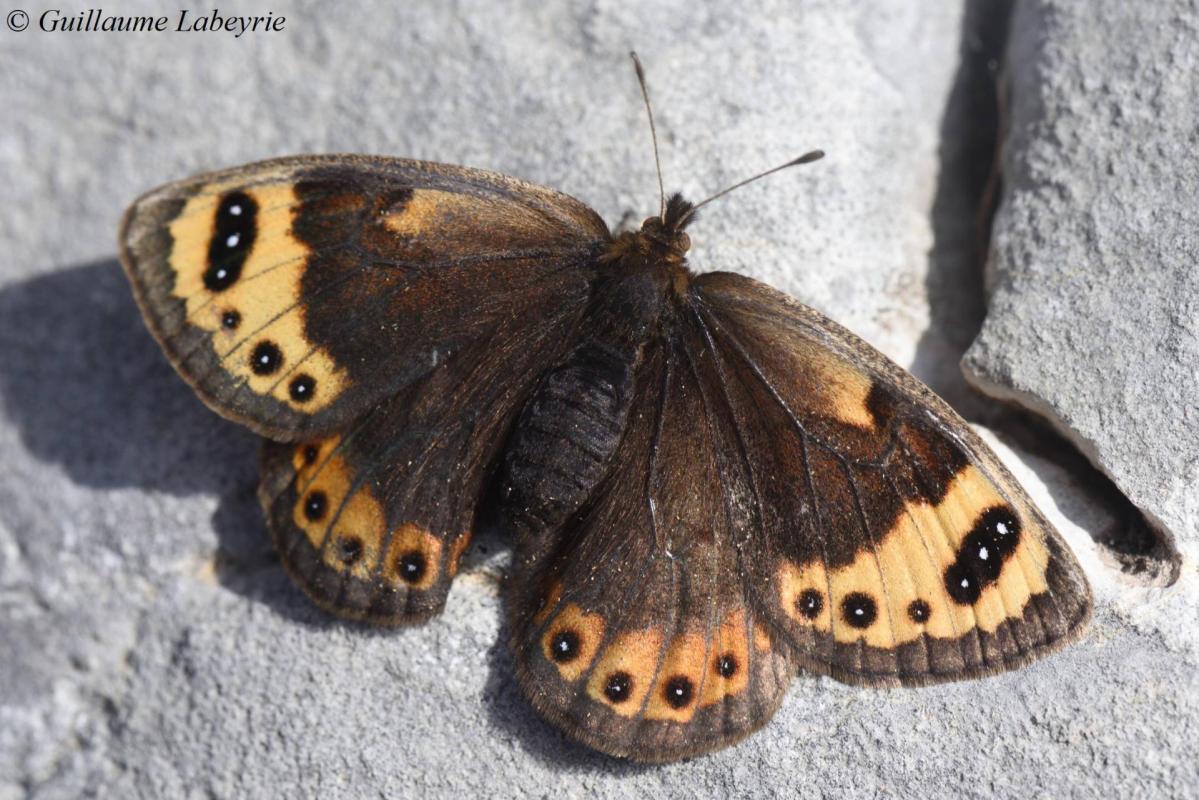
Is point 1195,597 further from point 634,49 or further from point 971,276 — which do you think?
point 634,49

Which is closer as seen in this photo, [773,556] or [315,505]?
[773,556]

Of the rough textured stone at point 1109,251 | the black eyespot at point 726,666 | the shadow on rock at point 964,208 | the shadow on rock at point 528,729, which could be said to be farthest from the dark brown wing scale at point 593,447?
the shadow on rock at point 964,208

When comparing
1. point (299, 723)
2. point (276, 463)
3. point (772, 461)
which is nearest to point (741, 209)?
point (772, 461)

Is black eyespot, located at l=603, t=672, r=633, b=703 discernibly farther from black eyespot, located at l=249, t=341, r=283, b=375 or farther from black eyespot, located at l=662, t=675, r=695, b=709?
black eyespot, located at l=249, t=341, r=283, b=375

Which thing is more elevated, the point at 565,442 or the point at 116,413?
the point at 565,442

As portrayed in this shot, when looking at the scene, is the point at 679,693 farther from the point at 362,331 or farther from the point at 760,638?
the point at 362,331

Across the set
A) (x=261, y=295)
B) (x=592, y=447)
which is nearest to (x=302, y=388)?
(x=261, y=295)
